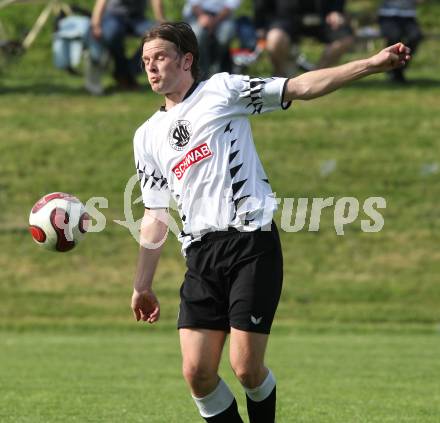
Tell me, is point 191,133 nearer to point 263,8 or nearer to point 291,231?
point 291,231

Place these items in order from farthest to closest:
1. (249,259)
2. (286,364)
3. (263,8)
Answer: (263,8) < (286,364) < (249,259)

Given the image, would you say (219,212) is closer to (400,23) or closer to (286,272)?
(286,272)

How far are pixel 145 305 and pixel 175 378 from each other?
349cm

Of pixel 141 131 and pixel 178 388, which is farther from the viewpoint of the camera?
pixel 178 388

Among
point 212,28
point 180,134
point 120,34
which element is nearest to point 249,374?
point 180,134

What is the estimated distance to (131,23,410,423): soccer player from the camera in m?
5.36

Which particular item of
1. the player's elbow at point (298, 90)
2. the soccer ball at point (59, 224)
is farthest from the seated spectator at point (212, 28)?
the player's elbow at point (298, 90)

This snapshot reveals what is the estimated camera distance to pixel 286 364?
9.98 m

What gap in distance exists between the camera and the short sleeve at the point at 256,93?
5.38m

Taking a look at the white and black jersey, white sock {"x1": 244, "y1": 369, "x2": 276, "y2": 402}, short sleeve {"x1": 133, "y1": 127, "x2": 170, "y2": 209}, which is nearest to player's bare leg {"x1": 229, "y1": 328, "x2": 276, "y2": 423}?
white sock {"x1": 244, "y1": 369, "x2": 276, "y2": 402}

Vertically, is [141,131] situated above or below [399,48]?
below

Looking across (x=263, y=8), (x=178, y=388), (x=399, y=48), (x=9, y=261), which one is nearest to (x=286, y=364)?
(x=178, y=388)

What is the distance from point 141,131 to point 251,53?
13108mm

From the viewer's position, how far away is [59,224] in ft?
19.4
